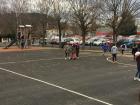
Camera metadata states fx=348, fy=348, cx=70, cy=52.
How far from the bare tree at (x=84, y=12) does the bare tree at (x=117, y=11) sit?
62.6 inches

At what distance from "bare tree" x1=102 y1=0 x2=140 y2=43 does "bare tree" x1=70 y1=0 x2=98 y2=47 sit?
1.59m

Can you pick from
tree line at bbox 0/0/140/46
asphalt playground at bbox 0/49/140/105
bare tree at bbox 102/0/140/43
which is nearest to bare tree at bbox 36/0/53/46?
tree line at bbox 0/0/140/46

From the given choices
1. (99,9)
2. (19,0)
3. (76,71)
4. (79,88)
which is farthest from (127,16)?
(79,88)

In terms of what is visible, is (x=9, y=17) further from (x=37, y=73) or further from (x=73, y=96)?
(x=73, y=96)

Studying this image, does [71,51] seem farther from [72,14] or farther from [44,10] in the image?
[44,10]

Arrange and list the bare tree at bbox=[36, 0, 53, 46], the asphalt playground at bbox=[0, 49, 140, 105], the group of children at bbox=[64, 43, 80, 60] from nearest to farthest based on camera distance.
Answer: the asphalt playground at bbox=[0, 49, 140, 105] → the group of children at bbox=[64, 43, 80, 60] → the bare tree at bbox=[36, 0, 53, 46]

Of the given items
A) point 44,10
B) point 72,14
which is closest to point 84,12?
point 72,14

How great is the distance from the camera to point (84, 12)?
4944 centimetres

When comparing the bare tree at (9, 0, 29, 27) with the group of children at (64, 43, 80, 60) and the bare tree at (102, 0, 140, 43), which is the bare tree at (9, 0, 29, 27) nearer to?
the bare tree at (102, 0, 140, 43)

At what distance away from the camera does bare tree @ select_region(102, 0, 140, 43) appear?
48188 millimetres

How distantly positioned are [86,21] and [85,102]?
39090 millimetres

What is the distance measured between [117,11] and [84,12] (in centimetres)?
465

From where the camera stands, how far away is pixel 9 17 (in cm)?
6084

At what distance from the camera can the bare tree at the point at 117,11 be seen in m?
48.2
